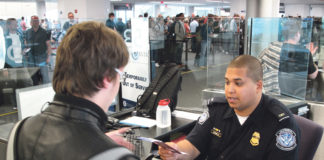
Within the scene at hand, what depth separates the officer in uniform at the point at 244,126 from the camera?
1680mm

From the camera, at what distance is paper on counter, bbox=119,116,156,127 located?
7.54ft

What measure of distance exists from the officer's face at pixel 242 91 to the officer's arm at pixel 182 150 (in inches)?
15.3

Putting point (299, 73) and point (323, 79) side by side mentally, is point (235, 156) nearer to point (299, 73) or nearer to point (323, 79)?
point (299, 73)

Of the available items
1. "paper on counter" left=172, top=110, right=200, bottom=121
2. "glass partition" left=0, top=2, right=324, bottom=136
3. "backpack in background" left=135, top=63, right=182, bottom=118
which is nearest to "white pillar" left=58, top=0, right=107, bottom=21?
"glass partition" left=0, top=2, right=324, bottom=136

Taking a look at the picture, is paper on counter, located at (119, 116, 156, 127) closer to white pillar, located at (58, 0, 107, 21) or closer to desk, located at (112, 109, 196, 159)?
desk, located at (112, 109, 196, 159)

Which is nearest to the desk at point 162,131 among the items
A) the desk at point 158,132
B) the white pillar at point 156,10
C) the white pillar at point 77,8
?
the desk at point 158,132

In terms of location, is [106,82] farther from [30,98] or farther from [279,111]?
[30,98]

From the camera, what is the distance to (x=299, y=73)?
12.3 feet

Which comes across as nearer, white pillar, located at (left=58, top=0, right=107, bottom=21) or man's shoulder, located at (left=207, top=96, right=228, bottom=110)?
man's shoulder, located at (left=207, top=96, right=228, bottom=110)

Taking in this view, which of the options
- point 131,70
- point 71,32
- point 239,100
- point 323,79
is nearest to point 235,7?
point 323,79

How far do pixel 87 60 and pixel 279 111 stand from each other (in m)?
1.29

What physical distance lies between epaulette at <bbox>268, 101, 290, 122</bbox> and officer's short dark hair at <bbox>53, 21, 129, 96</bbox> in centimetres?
116

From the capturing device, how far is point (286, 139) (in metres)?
1.65

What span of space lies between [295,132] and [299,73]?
7.70 ft
